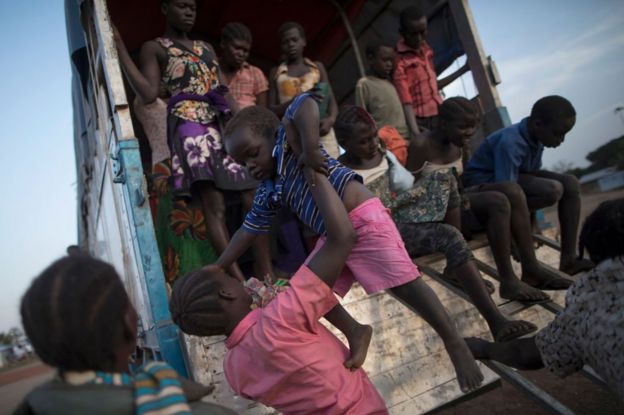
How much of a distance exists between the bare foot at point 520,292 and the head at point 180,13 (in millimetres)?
2795

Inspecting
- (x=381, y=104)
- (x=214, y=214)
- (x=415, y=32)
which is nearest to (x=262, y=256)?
(x=214, y=214)

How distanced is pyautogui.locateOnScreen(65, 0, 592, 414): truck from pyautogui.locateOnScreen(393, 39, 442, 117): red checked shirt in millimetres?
331

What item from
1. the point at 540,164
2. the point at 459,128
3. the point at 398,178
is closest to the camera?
the point at 398,178

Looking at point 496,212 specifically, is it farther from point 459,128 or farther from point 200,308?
point 200,308

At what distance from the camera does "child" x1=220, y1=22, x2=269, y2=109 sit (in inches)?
137

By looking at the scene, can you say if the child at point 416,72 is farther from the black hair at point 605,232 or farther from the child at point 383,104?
the black hair at point 605,232

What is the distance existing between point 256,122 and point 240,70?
2.06 meters

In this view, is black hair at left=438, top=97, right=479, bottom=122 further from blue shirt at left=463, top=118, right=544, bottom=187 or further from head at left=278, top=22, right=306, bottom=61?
head at left=278, top=22, right=306, bottom=61

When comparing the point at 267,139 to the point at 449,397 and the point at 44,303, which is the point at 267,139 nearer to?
the point at 44,303

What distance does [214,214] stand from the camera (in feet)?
9.12

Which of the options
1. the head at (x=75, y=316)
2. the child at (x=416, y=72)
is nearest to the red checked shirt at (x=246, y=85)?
the child at (x=416, y=72)

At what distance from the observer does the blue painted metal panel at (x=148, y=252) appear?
6.75ft

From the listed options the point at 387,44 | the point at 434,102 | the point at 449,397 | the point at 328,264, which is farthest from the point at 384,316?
the point at 387,44

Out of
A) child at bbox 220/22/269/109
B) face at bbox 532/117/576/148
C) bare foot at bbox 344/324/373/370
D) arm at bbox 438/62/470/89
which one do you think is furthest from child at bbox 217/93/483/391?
arm at bbox 438/62/470/89
